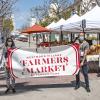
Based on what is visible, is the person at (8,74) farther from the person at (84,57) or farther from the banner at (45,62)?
the person at (84,57)

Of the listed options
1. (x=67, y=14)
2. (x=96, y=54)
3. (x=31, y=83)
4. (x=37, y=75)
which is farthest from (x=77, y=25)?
(x=67, y=14)

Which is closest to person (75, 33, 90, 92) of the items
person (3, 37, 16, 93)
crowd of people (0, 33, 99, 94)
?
crowd of people (0, 33, 99, 94)

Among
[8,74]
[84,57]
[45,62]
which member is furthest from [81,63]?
[8,74]

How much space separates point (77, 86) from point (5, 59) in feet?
7.76

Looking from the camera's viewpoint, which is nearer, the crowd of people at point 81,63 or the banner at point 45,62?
the crowd of people at point 81,63

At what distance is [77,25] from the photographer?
17828 mm

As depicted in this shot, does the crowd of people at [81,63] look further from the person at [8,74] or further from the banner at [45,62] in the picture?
the banner at [45,62]

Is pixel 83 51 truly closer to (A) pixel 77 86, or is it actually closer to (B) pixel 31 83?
(A) pixel 77 86

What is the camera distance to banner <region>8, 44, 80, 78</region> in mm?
11977

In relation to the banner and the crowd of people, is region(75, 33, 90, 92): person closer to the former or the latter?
the crowd of people

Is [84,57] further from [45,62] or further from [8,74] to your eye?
[8,74]

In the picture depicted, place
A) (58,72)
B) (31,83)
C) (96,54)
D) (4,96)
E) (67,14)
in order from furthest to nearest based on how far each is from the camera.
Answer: (67,14) → (96,54) → (31,83) → (58,72) → (4,96)

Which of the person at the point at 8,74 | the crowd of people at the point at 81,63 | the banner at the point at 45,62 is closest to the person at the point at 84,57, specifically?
the crowd of people at the point at 81,63

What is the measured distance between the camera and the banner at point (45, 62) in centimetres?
1198
